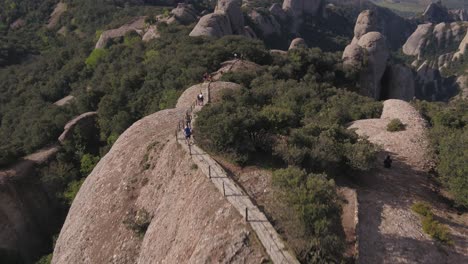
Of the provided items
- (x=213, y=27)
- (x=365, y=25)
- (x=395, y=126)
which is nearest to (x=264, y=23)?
(x=365, y=25)

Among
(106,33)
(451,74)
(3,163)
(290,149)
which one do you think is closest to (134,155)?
(290,149)

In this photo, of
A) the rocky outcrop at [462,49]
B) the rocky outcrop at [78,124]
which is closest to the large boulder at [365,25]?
the rocky outcrop at [78,124]

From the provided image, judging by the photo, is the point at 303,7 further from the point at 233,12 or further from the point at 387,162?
the point at 387,162

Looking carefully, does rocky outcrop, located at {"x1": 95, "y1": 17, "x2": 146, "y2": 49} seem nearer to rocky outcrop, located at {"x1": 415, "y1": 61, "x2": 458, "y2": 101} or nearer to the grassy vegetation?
the grassy vegetation

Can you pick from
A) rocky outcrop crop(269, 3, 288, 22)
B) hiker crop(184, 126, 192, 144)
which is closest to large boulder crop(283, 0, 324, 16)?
rocky outcrop crop(269, 3, 288, 22)

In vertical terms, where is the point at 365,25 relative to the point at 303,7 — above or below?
above

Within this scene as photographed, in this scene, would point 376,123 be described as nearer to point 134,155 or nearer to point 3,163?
point 134,155

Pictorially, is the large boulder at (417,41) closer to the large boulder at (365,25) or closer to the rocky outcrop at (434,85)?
the rocky outcrop at (434,85)

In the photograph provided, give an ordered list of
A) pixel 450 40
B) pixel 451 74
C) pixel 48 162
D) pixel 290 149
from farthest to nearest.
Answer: pixel 450 40
pixel 451 74
pixel 48 162
pixel 290 149
